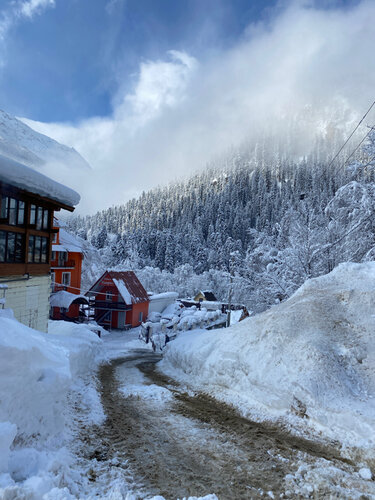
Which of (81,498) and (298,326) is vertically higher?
(298,326)

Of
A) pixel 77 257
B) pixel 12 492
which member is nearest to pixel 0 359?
pixel 12 492

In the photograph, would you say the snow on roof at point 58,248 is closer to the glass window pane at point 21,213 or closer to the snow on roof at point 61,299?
the snow on roof at point 61,299

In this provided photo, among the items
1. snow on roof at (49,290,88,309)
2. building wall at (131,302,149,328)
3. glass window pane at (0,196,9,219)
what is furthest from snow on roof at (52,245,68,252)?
glass window pane at (0,196,9,219)

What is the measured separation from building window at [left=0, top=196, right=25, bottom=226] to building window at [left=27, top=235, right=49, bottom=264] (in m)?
1.53

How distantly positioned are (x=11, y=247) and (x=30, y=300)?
3724 millimetres

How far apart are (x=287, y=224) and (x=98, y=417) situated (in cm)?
2568

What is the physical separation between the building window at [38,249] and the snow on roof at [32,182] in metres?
3.00

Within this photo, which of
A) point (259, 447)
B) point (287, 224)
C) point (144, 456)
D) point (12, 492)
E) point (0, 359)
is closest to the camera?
point (12, 492)

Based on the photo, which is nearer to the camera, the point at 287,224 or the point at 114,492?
the point at 114,492

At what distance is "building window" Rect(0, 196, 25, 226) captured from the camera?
1719 cm

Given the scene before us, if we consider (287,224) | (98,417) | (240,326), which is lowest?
(98,417)

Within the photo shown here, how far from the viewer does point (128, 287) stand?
1577 inches

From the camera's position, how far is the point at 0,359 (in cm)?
568

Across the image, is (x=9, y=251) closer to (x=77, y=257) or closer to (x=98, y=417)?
(x=98, y=417)
